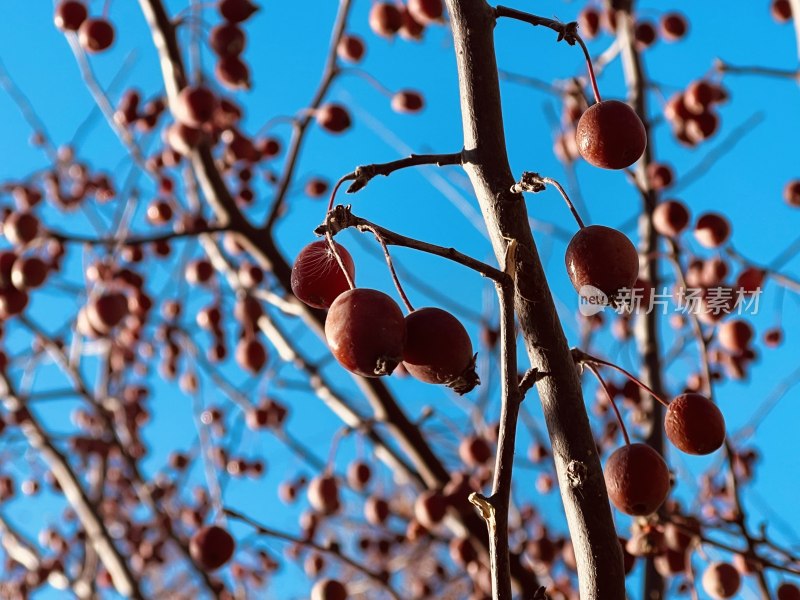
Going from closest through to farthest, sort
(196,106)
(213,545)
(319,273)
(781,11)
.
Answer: (319,273), (213,545), (196,106), (781,11)

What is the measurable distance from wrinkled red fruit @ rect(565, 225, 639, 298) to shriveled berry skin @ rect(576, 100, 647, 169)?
0.17 m

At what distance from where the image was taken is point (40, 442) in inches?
112

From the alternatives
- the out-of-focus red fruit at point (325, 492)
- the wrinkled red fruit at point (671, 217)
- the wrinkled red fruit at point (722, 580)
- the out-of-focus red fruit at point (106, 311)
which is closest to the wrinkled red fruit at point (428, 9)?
the wrinkled red fruit at point (671, 217)

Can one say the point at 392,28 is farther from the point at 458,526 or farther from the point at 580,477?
the point at 580,477

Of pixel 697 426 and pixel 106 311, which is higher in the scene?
pixel 106 311

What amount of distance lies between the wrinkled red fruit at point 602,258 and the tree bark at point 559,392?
6 centimetres

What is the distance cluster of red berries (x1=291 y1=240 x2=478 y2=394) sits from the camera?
879 mm

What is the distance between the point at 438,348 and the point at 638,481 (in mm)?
378

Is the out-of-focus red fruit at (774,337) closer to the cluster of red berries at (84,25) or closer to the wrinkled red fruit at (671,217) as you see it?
the wrinkled red fruit at (671,217)

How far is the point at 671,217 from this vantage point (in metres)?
2.35

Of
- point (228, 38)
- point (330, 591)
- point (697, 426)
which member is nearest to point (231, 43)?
point (228, 38)

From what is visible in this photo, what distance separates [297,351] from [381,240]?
198 centimetres

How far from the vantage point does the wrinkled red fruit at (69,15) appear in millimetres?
2545

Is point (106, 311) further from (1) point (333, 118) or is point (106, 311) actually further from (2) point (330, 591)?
(2) point (330, 591)
